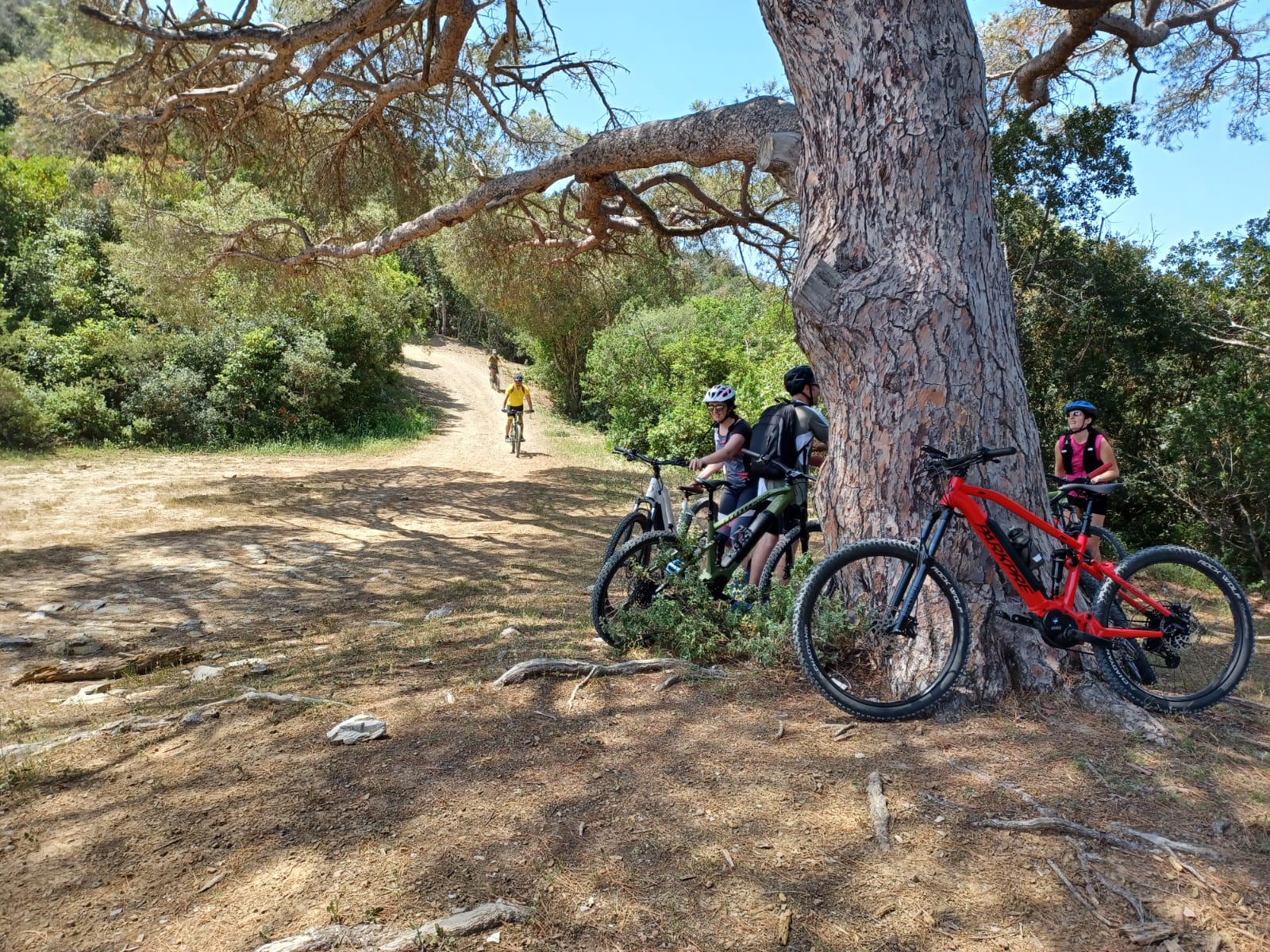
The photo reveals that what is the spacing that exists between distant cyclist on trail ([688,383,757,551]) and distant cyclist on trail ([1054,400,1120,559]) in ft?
7.89

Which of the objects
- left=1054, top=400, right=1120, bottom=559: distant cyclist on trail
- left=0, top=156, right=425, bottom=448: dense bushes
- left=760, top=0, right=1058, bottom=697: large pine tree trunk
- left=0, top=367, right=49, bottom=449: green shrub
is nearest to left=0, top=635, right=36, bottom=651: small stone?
left=760, top=0, right=1058, bottom=697: large pine tree trunk

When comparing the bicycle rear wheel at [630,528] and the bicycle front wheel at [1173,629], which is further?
the bicycle rear wheel at [630,528]

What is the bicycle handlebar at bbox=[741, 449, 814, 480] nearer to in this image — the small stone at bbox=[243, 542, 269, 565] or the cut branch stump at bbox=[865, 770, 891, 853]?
the cut branch stump at bbox=[865, 770, 891, 853]

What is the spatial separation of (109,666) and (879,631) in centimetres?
434

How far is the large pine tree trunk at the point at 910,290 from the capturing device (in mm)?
3564

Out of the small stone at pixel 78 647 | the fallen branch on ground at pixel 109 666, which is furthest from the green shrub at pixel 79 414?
the fallen branch on ground at pixel 109 666

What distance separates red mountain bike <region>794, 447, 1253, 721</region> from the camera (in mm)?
3289

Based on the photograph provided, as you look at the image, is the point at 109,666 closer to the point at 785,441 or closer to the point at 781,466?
the point at 781,466

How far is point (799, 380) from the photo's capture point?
5020mm

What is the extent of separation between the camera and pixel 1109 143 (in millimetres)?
10039

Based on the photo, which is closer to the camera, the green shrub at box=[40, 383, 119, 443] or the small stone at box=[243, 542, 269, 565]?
the small stone at box=[243, 542, 269, 565]

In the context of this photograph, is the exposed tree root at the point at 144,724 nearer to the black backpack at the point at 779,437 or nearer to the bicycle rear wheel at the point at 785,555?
the bicycle rear wheel at the point at 785,555

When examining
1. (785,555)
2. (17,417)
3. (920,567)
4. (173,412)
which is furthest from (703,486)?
(173,412)

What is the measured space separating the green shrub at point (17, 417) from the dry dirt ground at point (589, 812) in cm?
1094
